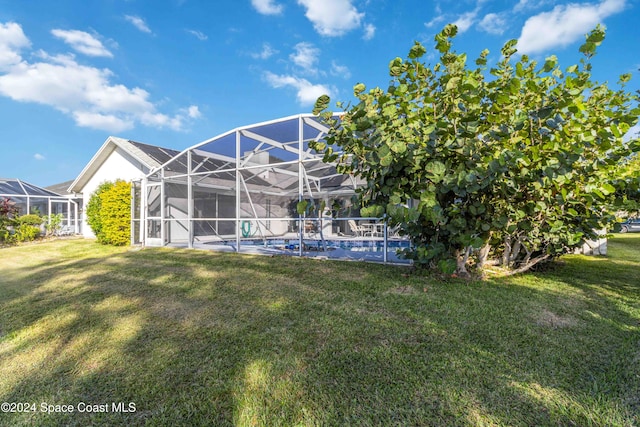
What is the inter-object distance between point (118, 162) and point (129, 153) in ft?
6.26

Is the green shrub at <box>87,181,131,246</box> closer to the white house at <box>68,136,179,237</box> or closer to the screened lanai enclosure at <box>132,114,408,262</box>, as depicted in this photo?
the screened lanai enclosure at <box>132,114,408,262</box>

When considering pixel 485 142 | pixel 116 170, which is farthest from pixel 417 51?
pixel 116 170

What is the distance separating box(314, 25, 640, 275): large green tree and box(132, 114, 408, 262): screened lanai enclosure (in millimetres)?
2578

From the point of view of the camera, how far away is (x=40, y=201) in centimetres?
1692

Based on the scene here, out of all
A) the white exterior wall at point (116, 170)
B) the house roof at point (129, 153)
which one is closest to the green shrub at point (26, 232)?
the white exterior wall at point (116, 170)

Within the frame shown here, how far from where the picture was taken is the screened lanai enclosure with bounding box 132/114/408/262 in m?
8.41

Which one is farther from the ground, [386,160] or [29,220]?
[386,160]

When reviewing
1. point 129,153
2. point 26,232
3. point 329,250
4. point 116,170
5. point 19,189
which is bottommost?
point 329,250

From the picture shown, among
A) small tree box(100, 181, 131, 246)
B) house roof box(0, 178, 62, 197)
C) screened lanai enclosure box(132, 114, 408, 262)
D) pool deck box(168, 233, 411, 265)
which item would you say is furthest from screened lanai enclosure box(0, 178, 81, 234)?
pool deck box(168, 233, 411, 265)

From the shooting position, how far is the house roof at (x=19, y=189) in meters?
15.1

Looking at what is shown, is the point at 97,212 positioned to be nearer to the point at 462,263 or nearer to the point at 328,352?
the point at 328,352

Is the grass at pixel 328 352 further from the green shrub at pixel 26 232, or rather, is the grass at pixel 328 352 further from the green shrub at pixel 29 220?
the green shrub at pixel 29 220

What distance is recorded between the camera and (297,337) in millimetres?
2916

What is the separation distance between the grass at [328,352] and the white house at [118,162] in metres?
9.79
